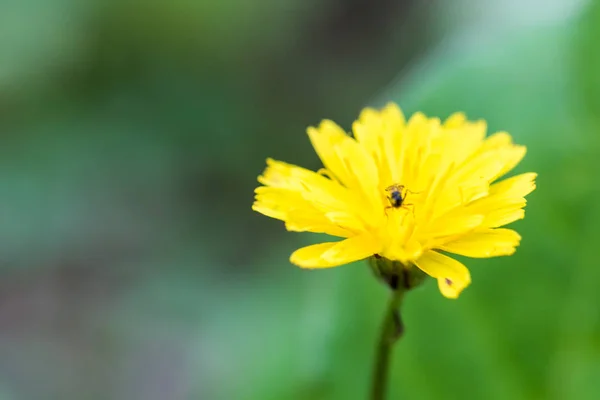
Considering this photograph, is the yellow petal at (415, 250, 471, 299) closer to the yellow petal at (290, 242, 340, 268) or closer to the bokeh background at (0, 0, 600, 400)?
the yellow petal at (290, 242, 340, 268)

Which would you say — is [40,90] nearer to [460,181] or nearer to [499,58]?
[499,58]

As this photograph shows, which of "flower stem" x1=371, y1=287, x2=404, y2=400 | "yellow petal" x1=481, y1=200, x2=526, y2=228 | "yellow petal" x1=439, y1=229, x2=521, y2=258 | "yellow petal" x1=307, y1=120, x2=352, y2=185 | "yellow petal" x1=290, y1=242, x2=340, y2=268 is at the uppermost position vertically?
"yellow petal" x1=307, y1=120, x2=352, y2=185

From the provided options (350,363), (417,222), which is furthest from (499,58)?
(417,222)

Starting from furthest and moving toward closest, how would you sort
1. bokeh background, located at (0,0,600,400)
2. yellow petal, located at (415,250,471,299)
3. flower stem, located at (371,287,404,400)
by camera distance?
bokeh background, located at (0,0,600,400)
flower stem, located at (371,287,404,400)
yellow petal, located at (415,250,471,299)

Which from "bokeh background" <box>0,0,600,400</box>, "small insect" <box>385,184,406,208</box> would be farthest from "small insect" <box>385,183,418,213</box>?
"bokeh background" <box>0,0,600,400</box>

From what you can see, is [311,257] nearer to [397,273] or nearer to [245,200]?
[397,273]

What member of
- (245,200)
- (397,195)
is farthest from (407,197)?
(245,200)
